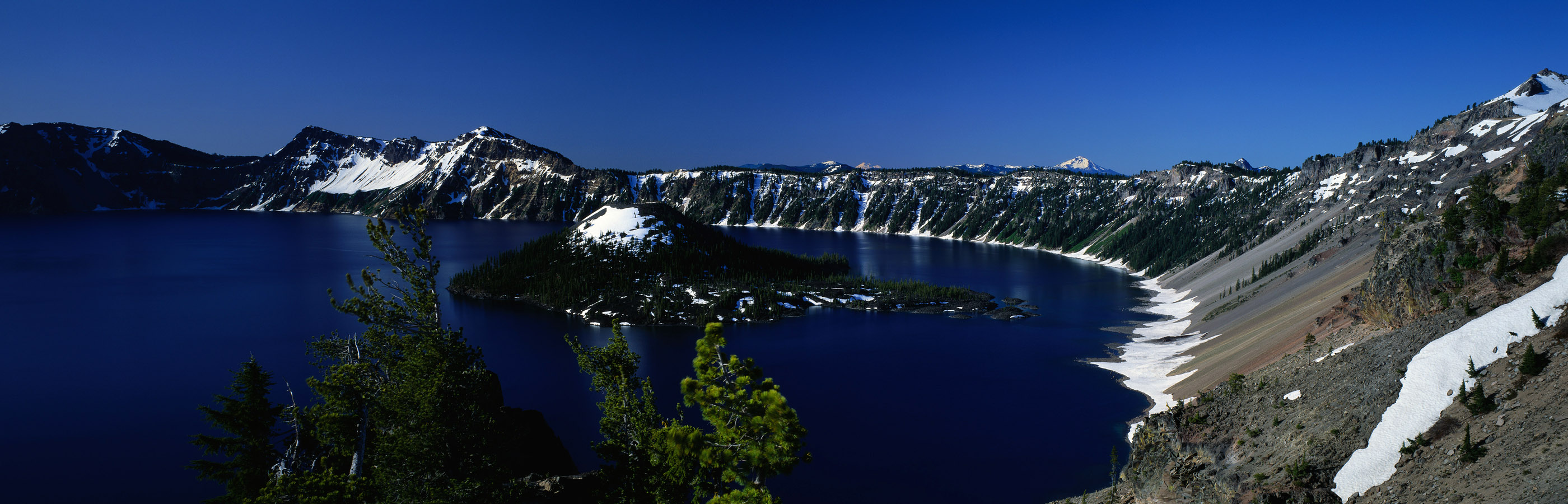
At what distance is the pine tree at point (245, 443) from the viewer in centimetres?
2500

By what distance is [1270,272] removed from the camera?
86.2 metres

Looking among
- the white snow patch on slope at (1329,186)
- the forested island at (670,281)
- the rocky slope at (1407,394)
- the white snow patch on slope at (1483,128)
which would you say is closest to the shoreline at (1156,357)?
the rocky slope at (1407,394)

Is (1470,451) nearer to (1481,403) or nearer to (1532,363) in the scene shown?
(1481,403)

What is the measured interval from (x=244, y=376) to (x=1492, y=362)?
4021 centimetres

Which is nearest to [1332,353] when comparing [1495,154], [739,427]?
[739,427]

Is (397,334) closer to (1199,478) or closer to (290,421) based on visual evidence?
(290,421)

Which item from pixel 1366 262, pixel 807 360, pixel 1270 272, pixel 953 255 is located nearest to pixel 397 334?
pixel 807 360

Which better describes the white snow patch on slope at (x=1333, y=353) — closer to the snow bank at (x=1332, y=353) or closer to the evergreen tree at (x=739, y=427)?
the snow bank at (x=1332, y=353)

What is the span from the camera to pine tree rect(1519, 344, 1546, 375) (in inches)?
742

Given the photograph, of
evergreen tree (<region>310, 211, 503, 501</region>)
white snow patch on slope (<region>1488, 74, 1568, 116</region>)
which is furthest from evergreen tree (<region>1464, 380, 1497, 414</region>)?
white snow patch on slope (<region>1488, 74, 1568, 116</region>)

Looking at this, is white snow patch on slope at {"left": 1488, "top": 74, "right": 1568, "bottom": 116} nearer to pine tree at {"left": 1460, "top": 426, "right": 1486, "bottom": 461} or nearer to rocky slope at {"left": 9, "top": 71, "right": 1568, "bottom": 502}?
rocky slope at {"left": 9, "top": 71, "right": 1568, "bottom": 502}

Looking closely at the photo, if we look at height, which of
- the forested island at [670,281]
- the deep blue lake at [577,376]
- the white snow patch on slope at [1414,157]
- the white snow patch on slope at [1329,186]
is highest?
the white snow patch on slope at [1414,157]

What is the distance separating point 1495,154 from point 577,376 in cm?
10211

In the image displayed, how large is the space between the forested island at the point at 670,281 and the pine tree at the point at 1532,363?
73.9m
